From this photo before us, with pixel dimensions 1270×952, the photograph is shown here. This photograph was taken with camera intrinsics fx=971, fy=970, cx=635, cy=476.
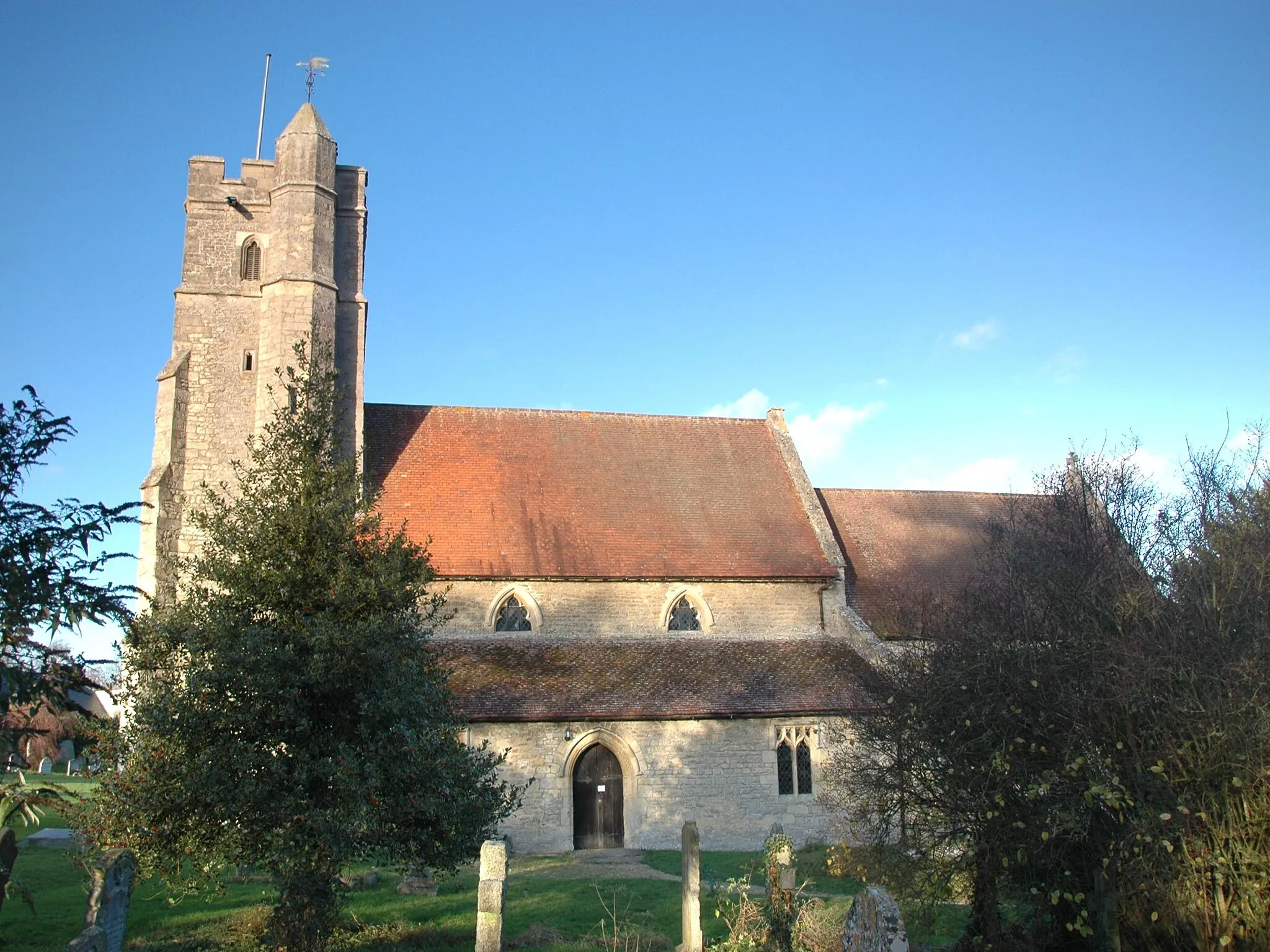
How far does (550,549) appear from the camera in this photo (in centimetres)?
2014

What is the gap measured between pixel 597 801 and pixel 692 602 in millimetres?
4551

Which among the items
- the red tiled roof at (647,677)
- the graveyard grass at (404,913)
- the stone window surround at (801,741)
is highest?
the red tiled roof at (647,677)

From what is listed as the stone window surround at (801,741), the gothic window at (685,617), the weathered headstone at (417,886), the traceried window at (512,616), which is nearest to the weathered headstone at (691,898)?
the weathered headstone at (417,886)

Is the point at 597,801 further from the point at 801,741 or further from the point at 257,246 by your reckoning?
the point at 257,246

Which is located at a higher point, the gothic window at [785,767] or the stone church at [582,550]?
the stone church at [582,550]

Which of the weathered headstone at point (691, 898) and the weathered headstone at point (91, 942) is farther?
the weathered headstone at point (691, 898)

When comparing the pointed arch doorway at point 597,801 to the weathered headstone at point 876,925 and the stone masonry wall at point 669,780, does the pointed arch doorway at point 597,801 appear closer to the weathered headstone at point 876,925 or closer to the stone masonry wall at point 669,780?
the stone masonry wall at point 669,780

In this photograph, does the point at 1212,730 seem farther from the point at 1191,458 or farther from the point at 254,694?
the point at 254,694

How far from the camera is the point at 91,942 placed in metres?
7.02

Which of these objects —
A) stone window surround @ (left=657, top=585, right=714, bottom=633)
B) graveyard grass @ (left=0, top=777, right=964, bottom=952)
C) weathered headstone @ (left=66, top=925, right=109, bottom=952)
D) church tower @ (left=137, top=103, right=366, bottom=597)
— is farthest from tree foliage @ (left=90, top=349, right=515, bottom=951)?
stone window surround @ (left=657, top=585, right=714, bottom=633)

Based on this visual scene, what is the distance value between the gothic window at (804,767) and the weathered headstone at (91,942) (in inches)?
523

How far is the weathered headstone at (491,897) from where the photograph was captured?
352 inches

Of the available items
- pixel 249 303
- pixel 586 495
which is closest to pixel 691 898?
pixel 586 495

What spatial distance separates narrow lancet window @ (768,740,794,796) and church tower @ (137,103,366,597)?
10.6 metres
